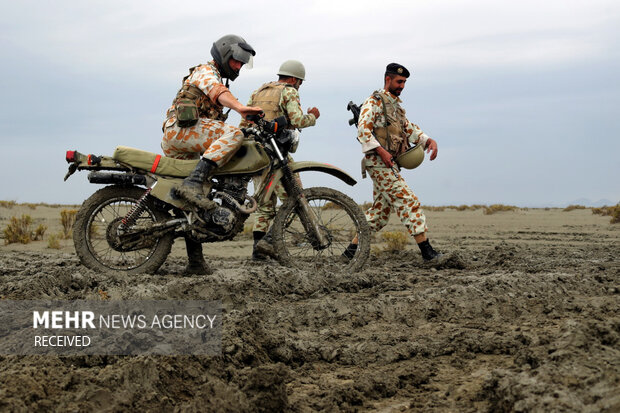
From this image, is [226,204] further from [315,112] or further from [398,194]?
[398,194]

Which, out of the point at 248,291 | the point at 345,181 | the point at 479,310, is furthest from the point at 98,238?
the point at 479,310

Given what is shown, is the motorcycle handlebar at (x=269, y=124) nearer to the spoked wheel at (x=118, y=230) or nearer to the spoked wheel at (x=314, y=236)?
the spoked wheel at (x=314, y=236)

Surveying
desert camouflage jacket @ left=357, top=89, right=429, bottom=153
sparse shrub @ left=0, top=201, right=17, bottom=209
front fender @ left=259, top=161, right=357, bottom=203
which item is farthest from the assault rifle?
sparse shrub @ left=0, top=201, right=17, bottom=209

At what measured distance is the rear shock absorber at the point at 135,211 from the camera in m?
6.62

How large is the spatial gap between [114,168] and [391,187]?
332 cm

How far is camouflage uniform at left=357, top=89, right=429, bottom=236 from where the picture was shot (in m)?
8.12

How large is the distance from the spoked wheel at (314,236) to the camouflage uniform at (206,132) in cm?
97

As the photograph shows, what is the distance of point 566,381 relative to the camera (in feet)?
9.37

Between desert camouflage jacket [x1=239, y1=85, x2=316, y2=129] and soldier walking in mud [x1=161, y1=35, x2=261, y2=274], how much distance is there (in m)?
1.31

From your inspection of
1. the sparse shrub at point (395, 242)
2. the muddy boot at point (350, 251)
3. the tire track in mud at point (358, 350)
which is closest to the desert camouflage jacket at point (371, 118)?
the muddy boot at point (350, 251)

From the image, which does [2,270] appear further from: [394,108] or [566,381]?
[566,381]

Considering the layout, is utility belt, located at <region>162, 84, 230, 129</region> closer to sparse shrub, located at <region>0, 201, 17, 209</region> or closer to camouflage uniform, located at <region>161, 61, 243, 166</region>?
camouflage uniform, located at <region>161, 61, 243, 166</region>

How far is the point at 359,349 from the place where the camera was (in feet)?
13.7

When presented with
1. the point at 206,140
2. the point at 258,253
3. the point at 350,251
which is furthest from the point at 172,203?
the point at 350,251
